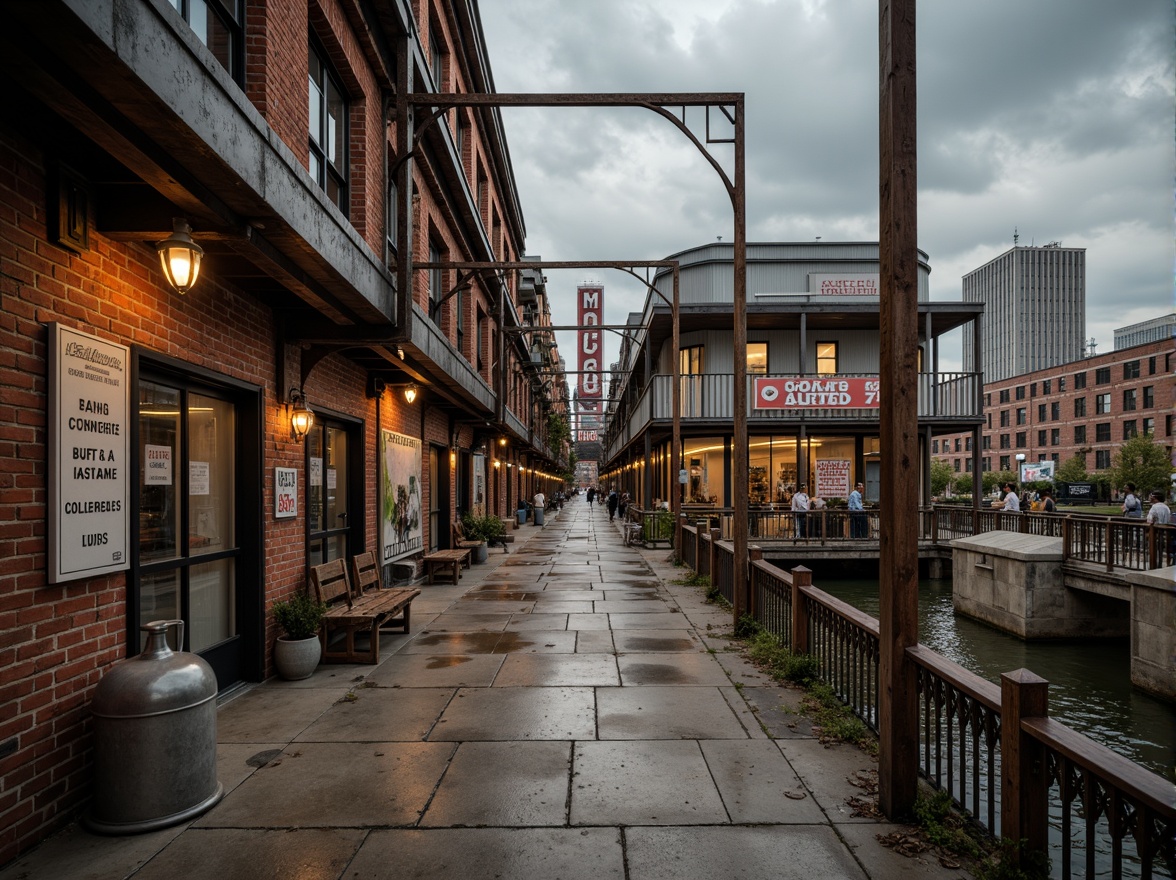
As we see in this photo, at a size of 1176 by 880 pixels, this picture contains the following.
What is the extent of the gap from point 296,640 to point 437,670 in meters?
1.53

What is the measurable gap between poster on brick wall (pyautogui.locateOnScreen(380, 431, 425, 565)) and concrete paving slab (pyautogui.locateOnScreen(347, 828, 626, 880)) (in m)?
7.57

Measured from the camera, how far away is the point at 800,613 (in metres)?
7.54

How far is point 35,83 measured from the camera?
3045mm

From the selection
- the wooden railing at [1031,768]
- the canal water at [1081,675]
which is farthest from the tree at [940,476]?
the wooden railing at [1031,768]

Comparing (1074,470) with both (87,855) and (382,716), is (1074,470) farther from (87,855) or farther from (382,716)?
(87,855)

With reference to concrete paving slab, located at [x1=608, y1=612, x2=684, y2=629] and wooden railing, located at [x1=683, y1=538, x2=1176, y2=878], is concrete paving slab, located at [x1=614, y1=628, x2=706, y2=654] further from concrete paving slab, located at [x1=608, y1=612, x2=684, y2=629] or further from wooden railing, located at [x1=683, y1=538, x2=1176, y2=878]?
wooden railing, located at [x1=683, y1=538, x2=1176, y2=878]

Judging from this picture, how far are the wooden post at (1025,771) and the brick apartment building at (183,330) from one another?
525 cm

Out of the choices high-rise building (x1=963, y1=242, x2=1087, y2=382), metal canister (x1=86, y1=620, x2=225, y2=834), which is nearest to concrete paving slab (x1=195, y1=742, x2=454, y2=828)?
metal canister (x1=86, y1=620, x2=225, y2=834)

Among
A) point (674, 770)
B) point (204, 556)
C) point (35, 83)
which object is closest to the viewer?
point (35, 83)

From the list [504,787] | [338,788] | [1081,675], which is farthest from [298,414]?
[1081,675]

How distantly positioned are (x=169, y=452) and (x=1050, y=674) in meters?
12.3

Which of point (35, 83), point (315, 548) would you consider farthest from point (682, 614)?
point (35, 83)

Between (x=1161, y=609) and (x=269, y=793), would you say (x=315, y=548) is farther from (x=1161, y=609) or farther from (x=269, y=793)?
(x=1161, y=609)

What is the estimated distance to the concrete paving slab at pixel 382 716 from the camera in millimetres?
5723
